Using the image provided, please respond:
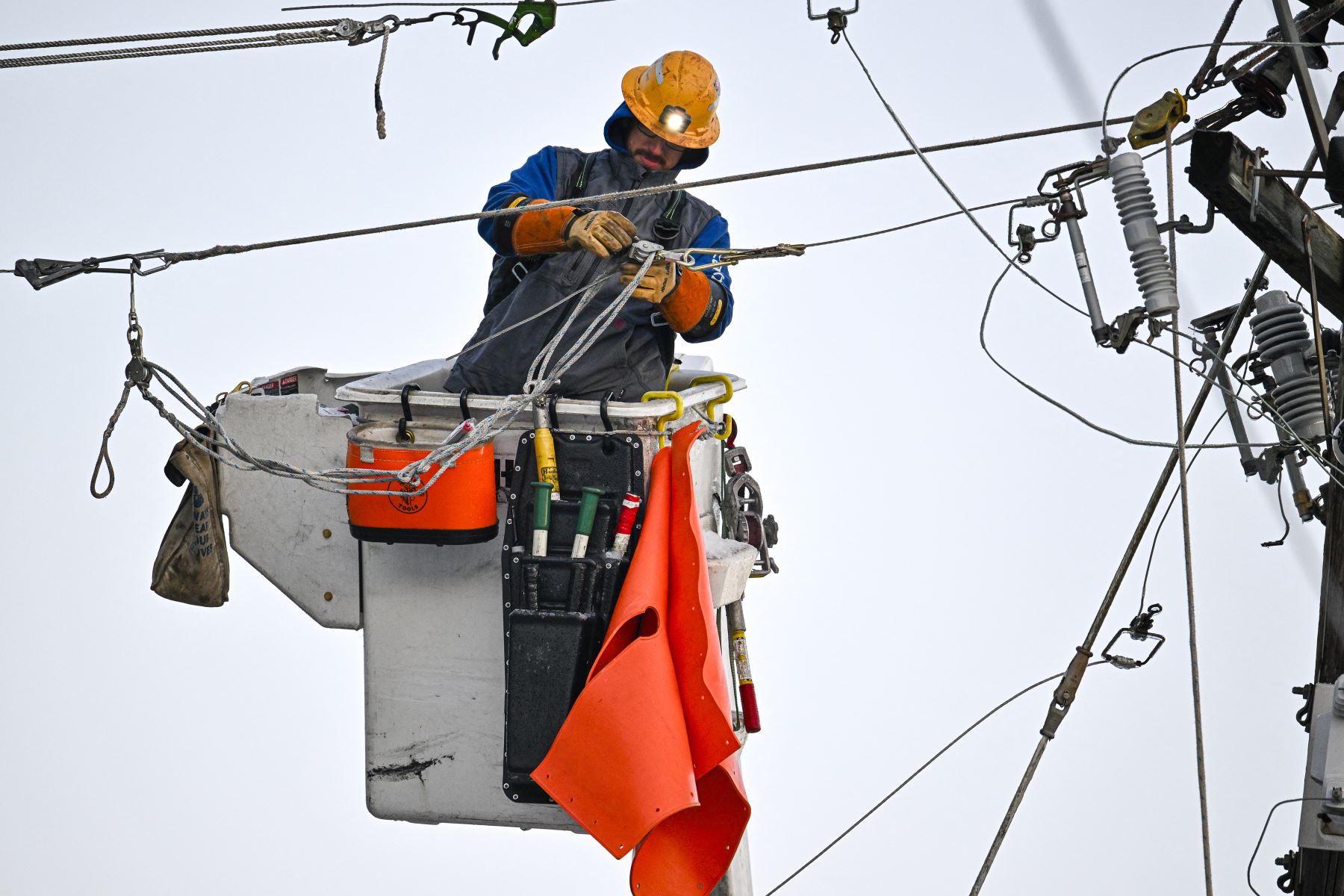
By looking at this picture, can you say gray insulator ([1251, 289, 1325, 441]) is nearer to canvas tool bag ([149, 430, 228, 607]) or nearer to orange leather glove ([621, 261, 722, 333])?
orange leather glove ([621, 261, 722, 333])

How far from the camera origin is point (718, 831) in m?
3.67

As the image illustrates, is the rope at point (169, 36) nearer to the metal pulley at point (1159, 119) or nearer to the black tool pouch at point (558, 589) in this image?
the black tool pouch at point (558, 589)

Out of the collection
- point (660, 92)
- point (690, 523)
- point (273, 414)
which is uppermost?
point (660, 92)

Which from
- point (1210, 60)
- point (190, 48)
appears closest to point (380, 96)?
point (190, 48)

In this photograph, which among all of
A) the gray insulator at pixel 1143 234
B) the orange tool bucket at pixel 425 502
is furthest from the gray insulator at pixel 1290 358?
the orange tool bucket at pixel 425 502

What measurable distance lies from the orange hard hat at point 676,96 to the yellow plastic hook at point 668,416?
0.72 meters

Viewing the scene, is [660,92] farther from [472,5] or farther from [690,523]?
[690,523]

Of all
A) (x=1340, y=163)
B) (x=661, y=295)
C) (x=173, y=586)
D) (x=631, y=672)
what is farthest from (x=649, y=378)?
(x=1340, y=163)

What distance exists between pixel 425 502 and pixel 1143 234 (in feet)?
5.02

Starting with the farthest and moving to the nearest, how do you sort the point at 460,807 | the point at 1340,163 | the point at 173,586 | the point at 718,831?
the point at 173,586 < the point at 460,807 < the point at 718,831 < the point at 1340,163

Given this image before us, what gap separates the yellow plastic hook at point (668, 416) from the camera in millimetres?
3709

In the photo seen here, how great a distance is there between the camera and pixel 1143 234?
3.10m

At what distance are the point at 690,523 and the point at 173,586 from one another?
4.41ft

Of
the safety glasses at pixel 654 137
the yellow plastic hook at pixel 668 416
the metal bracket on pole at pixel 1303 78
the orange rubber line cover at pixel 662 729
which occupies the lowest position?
the orange rubber line cover at pixel 662 729
